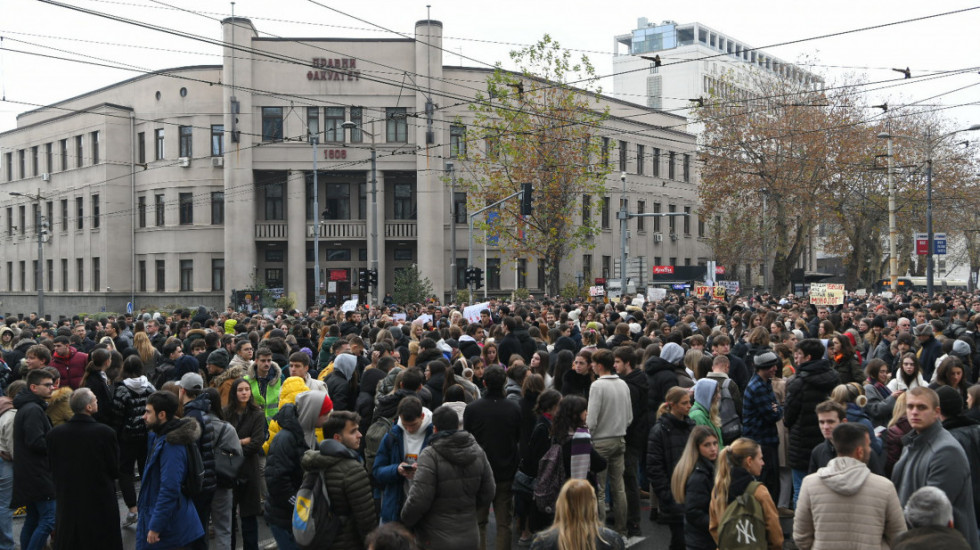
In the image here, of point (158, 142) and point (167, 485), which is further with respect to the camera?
point (158, 142)

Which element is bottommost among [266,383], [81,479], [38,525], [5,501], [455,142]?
[38,525]

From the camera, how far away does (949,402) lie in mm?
6406

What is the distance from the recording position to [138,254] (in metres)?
49.1

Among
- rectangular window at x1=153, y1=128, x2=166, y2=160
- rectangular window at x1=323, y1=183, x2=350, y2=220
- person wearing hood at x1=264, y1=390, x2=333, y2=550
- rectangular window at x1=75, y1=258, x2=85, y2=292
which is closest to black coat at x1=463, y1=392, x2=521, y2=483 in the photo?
person wearing hood at x1=264, y1=390, x2=333, y2=550

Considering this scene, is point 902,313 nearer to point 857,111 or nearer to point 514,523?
point 514,523

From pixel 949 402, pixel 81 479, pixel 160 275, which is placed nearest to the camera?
pixel 949 402

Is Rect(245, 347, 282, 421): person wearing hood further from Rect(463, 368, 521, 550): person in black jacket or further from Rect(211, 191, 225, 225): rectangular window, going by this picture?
Rect(211, 191, 225, 225): rectangular window

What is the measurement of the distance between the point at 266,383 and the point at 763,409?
5.21 m

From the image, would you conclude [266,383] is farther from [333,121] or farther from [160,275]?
[160,275]

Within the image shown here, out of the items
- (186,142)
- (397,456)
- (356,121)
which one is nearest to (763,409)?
(397,456)

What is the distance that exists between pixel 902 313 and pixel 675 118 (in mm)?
43386

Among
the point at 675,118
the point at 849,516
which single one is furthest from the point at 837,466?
the point at 675,118

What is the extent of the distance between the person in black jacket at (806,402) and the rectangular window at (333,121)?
3885cm

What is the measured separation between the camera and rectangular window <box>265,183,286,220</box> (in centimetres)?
4691
